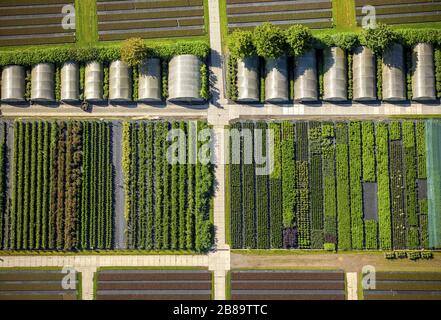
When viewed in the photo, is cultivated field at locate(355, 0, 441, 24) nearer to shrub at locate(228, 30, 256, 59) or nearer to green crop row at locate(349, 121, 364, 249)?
green crop row at locate(349, 121, 364, 249)

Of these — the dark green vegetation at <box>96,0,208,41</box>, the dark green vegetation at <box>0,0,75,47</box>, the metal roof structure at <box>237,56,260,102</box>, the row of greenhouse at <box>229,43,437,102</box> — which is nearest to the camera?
the row of greenhouse at <box>229,43,437,102</box>

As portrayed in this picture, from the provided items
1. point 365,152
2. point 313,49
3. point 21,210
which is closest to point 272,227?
point 365,152

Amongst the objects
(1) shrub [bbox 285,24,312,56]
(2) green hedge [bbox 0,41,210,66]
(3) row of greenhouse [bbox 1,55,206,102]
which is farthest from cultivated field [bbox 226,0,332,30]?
(3) row of greenhouse [bbox 1,55,206,102]

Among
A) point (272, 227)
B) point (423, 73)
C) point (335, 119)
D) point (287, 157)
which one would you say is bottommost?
point (272, 227)

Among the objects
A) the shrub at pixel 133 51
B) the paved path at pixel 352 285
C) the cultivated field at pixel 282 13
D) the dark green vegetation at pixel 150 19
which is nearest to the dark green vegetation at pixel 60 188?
the shrub at pixel 133 51

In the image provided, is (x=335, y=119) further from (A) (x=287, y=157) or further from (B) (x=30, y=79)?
(B) (x=30, y=79)

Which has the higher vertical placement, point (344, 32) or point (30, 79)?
point (344, 32)
